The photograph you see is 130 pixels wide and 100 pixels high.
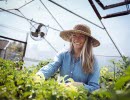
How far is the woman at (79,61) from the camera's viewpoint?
122 inches

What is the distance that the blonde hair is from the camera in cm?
310

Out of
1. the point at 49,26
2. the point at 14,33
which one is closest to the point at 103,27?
the point at 49,26

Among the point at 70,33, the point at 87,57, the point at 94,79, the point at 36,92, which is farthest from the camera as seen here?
the point at 70,33

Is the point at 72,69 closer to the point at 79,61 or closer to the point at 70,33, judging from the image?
the point at 79,61

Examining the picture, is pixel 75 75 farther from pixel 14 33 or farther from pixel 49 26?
pixel 14 33

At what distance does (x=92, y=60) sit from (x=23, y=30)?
7.92m

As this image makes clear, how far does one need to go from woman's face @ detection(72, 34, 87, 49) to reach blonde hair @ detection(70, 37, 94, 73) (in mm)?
53

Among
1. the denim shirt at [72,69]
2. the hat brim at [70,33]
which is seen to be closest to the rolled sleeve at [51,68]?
the denim shirt at [72,69]

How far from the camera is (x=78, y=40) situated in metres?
3.27

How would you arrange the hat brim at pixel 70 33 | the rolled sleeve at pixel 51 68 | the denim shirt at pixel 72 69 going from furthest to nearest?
the hat brim at pixel 70 33, the denim shirt at pixel 72 69, the rolled sleeve at pixel 51 68

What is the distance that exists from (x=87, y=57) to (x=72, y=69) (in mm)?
285

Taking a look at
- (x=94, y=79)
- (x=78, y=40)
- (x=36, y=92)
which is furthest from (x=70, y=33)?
(x=36, y=92)

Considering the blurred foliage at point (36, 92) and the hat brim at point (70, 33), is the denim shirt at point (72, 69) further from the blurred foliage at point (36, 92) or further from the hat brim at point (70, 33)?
the blurred foliage at point (36, 92)

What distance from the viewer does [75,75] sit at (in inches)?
125
